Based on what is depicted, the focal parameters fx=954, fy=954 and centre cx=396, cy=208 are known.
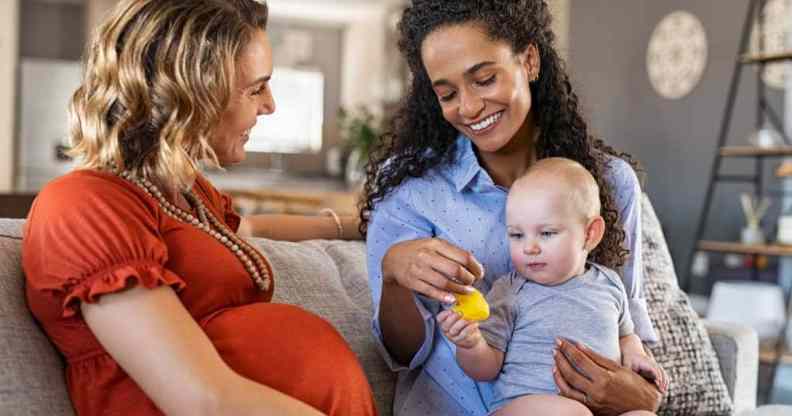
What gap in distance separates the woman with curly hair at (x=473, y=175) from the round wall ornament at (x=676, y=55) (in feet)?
14.8

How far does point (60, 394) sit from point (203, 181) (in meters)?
0.42

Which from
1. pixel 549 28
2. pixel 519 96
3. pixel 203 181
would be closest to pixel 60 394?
pixel 203 181

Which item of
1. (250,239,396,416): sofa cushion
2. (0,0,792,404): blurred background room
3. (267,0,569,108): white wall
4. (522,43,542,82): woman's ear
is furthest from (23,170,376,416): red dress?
(267,0,569,108): white wall

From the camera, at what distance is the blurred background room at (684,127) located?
5.23m

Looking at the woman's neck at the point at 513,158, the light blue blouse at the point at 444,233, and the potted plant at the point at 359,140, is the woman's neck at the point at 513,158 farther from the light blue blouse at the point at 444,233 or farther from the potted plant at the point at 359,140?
the potted plant at the point at 359,140

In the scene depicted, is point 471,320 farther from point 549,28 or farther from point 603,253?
point 549,28

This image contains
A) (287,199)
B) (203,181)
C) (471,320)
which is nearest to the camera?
(471,320)

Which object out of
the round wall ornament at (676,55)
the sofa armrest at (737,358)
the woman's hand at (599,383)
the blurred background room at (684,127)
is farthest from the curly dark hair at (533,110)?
the round wall ornament at (676,55)

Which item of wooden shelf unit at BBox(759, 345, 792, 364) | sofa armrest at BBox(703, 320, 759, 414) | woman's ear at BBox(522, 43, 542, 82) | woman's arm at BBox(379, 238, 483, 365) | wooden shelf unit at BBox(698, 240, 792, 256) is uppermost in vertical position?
woman's ear at BBox(522, 43, 542, 82)

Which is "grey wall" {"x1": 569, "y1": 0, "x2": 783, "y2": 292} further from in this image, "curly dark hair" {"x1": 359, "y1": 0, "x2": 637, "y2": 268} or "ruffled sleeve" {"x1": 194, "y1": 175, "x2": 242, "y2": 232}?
"ruffled sleeve" {"x1": 194, "y1": 175, "x2": 242, "y2": 232}

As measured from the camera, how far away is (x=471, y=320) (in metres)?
1.45

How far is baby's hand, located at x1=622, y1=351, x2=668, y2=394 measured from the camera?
1.71 m

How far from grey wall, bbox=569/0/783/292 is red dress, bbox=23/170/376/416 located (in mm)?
4846

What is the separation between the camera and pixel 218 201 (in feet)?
5.33
